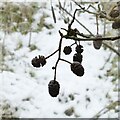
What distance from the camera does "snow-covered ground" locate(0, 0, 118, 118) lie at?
6.47ft

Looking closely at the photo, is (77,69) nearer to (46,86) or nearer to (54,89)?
(54,89)

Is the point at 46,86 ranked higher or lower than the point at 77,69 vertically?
lower

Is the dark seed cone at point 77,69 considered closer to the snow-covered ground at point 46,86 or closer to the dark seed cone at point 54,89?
the dark seed cone at point 54,89

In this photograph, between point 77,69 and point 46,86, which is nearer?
point 77,69

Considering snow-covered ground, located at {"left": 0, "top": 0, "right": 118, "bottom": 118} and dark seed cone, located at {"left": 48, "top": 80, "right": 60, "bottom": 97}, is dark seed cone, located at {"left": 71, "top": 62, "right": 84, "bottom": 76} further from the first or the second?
snow-covered ground, located at {"left": 0, "top": 0, "right": 118, "bottom": 118}

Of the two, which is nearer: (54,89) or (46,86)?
(54,89)

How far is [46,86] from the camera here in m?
2.14

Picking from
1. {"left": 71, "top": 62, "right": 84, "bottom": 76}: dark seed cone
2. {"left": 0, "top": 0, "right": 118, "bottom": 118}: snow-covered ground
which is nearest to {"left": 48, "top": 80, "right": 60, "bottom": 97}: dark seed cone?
{"left": 71, "top": 62, "right": 84, "bottom": 76}: dark seed cone

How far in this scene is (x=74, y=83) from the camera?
221 cm

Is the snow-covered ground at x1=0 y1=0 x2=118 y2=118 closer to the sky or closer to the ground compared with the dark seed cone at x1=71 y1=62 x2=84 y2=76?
closer to the ground

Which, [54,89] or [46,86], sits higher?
[54,89]

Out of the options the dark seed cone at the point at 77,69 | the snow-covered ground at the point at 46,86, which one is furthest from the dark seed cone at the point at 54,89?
the snow-covered ground at the point at 46,86

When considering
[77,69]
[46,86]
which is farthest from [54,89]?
[46,86]

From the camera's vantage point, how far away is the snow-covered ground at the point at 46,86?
1971mm
